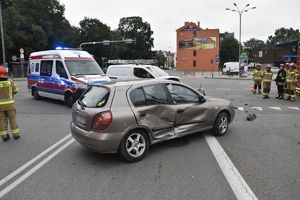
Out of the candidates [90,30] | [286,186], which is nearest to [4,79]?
[286,186]

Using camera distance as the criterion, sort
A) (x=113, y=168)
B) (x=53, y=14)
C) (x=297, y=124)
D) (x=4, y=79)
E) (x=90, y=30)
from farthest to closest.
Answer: (x=90, y=30) < (x=53, y=14) < (x=297, y=124) < (x=4, y=79) < (x=113, y=168)

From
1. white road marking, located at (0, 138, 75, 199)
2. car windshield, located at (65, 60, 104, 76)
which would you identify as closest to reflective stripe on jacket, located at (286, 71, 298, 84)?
car windshield, located at (65, 60, 104, 76)

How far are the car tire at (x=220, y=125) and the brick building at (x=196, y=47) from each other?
78942mm

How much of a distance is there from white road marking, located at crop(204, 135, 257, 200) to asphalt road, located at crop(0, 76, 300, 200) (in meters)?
0.08

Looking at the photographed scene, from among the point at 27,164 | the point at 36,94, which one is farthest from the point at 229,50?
the point at 27,164

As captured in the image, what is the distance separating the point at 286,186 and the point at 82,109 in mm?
3668

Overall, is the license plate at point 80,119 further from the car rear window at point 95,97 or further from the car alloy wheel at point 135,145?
the car alloy wheel at point 135,145

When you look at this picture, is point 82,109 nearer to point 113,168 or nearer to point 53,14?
point 113,168

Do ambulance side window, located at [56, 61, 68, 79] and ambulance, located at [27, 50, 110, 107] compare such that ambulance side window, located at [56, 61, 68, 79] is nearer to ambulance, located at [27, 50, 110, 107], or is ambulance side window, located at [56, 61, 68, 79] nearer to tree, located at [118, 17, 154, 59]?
ambulance, located at [27, 50, 110, 107]

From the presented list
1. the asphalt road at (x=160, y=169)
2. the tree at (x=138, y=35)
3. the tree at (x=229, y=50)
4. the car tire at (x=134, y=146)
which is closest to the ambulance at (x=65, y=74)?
the asphalt road at (x=160, y=169)

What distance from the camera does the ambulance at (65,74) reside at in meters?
11.7

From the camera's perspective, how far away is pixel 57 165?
529cm

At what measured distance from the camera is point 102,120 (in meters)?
5.11

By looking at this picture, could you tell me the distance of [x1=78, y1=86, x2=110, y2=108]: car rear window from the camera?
5.40 meters
